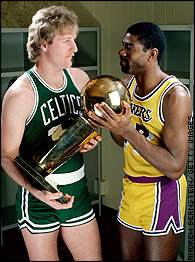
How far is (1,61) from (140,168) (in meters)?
0.31

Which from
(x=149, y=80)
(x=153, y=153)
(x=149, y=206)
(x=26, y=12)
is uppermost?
(x=26, y=12)

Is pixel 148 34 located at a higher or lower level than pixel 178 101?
higher

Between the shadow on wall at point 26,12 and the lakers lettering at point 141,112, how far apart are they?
0.50 ft

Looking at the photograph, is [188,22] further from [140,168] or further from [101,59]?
[140,168]

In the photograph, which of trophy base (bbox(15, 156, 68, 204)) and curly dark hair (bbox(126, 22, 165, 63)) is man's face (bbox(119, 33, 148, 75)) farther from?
trophy base (bbox(15, 156, 68, 204))

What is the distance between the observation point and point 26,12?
67 centimetres

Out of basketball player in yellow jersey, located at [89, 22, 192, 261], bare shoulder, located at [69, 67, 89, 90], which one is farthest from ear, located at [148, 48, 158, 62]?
bare shoulder, located at [69, 67, 89, 90]

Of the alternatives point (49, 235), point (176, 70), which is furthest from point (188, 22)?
point (49, 235)

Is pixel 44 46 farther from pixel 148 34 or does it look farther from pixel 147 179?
pixel 147 179

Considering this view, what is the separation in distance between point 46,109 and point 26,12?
16cm

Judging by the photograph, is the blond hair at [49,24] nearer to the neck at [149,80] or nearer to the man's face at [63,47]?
the man's face at [63,47]

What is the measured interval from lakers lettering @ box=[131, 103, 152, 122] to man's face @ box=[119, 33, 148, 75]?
0.07 metres

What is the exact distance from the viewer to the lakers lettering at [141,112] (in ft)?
2.25

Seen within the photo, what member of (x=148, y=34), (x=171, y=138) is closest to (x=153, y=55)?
(x=148, y=34)
